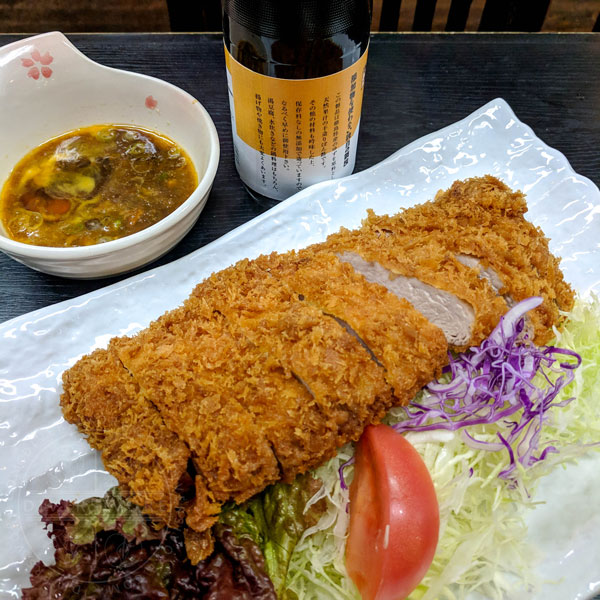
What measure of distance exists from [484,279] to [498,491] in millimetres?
708

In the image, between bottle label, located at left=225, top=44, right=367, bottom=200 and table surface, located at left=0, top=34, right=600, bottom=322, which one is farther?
table surface, located at left=0, top=34, right=600, bottom=322

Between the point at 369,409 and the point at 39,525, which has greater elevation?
the point at 369,409

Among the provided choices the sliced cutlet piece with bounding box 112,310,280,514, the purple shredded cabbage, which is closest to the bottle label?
the sliced cutlet piece with bounding box 112,310,280,514

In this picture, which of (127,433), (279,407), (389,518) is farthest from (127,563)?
(389,518)

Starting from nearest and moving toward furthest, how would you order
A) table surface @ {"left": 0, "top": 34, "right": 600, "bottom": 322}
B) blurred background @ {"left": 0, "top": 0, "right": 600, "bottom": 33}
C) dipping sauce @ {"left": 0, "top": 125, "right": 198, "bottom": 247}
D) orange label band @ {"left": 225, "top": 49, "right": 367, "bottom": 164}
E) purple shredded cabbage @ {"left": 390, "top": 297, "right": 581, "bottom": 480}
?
purple shredded cabbage @ {"left": 390, "top": 297, "right": 581, "bottom": 480}
orange label band @ {"left": 225, "top": 49, "right": 367, "bottom": 164}
dipping sauce @ {"left": 0, "top": 125, "right": 198, "bottom": 247}
table surface @ {"left": 0, "top": 34, "right": 600, "bottom": 322}
blurred background @ {"left": 0, "top": 0, "right": 600, "bottom": 33}

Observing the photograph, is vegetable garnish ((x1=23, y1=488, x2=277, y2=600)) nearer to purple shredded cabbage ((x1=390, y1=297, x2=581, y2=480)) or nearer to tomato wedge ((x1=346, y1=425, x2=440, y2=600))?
tomato wedge ((x1=346, y1=425, x2=440, y2=600))

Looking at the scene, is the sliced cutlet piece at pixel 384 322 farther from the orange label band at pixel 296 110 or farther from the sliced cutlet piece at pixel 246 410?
the orange label band at pixel 296 110

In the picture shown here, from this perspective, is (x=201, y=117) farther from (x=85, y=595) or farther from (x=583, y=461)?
(x=583, y=461)

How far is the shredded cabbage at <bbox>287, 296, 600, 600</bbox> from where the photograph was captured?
170 centimetres

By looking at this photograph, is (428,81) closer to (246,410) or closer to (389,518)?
(246,410)

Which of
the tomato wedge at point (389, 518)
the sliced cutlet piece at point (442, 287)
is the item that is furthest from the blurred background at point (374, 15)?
the tomato wedge at point (389, 518)

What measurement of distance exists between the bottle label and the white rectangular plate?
0.12 meters

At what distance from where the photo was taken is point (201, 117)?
7.65ft

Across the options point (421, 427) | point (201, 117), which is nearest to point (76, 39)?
point (201, 117)
